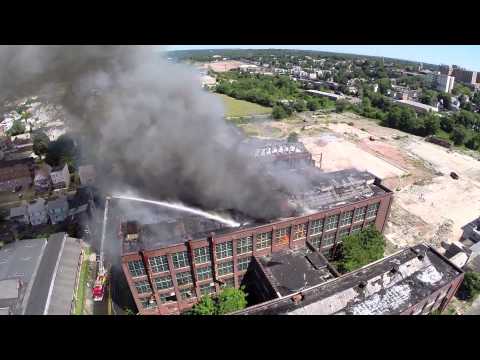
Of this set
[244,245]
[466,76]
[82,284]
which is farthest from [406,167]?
[466,76]

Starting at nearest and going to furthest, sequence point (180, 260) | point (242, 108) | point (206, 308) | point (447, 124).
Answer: point (206, 308) < point (180, 260) < point (447, 124) < point (242, 108)

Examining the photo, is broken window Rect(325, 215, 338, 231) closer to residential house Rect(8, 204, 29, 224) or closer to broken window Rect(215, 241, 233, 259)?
broken window Rect(215, 241, 233, 259)

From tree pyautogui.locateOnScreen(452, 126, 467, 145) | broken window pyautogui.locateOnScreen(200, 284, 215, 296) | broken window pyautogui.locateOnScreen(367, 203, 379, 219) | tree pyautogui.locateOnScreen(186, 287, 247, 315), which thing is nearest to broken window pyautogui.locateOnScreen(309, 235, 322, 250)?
broken window pyautogui.locateOnScreen(367, 203, 379, 219)

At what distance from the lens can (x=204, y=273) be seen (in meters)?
21.2

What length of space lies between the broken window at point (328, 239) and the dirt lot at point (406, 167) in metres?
7.18

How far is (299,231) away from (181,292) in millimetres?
9385

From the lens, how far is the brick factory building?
19.5 metres

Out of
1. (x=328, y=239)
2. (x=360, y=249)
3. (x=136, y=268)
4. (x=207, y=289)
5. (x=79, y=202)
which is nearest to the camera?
(x=136, y=268)

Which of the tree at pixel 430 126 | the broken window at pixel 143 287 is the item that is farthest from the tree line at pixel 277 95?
the broken window at pixel 143 287

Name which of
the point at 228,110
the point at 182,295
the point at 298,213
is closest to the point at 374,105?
the point at 228,110

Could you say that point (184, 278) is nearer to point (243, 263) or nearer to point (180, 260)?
point (180, 260)

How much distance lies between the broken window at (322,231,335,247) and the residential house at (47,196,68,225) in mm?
25271

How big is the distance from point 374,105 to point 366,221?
6620 centimetres
